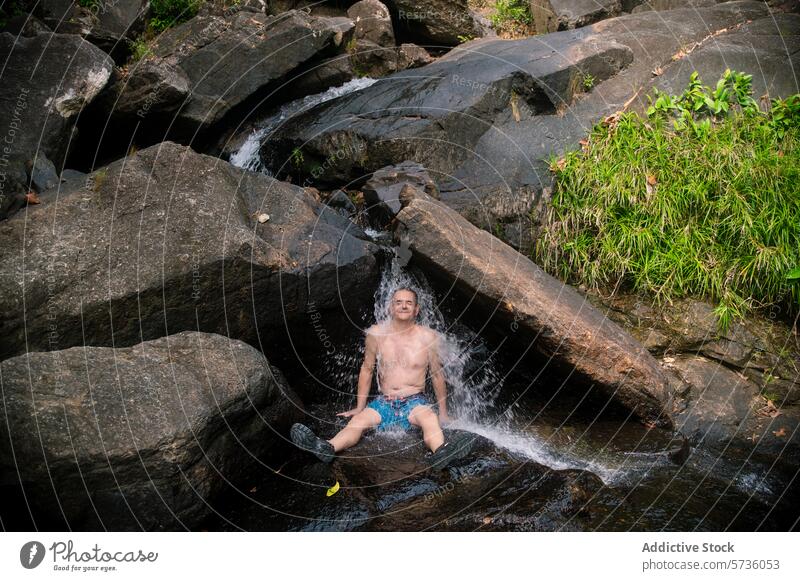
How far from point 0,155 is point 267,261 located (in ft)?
9.56

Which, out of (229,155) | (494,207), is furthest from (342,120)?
(494,207)

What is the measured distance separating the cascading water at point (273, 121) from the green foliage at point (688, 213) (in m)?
3.40

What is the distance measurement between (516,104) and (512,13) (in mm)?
4560

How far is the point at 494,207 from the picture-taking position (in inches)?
285

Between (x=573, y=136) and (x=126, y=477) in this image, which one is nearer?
(x=126, y=477)

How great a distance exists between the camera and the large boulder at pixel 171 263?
518 cm

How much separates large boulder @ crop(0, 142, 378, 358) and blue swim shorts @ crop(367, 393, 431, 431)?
96 cm

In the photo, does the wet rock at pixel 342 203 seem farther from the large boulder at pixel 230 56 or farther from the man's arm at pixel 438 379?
the large boulder at pixel 230 56

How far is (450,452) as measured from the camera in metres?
4.79

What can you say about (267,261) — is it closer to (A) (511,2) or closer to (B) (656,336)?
(B) (656,336)

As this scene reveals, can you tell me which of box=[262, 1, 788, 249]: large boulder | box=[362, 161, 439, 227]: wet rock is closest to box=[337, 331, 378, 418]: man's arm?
box=[362, 161, 439, 227]: wet rock

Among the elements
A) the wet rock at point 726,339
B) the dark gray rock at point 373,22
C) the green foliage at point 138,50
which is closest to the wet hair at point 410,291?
the wet rock at point 726,339

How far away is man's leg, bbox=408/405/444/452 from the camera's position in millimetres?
5039

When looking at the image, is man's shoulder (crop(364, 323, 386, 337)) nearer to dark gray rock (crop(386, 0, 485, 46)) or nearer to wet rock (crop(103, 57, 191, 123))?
wet rock (crop(103, 57, 191, 123))
